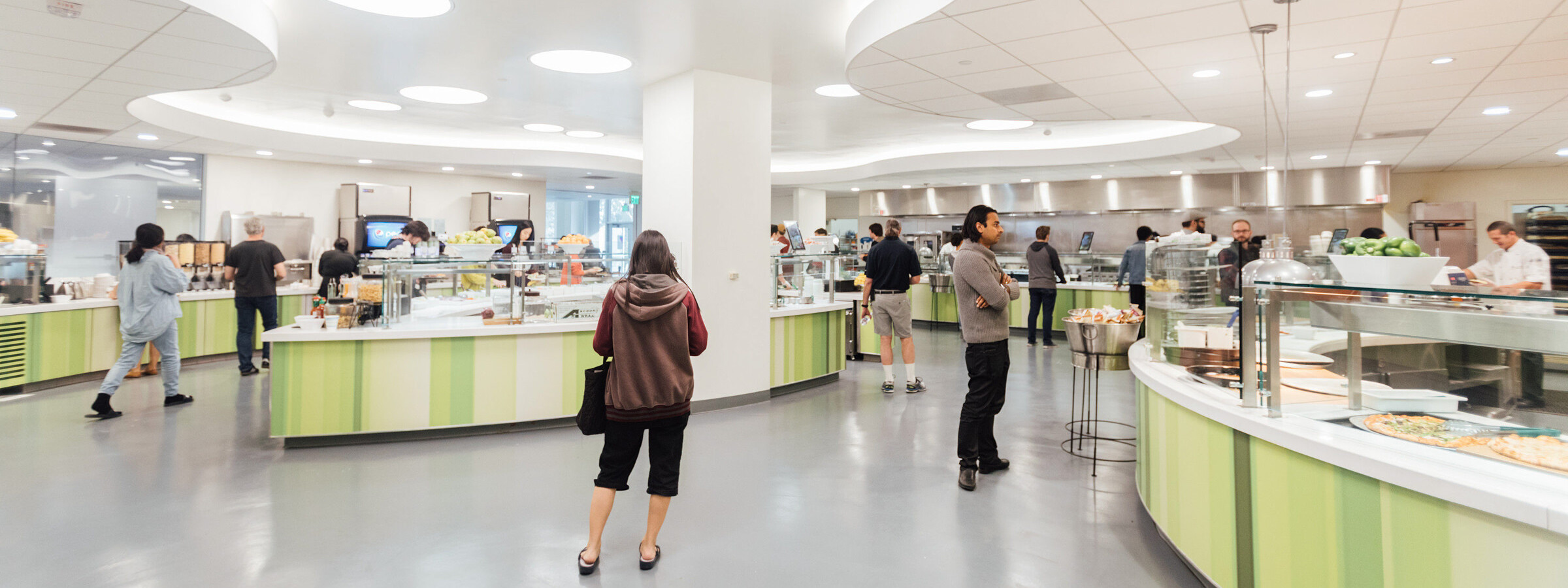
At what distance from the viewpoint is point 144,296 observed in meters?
5.88

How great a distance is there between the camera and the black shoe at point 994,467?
4.20 metres

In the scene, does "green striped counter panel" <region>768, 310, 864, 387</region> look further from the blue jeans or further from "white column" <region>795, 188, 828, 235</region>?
"white column" <region>795, 188, 828, 235</region>

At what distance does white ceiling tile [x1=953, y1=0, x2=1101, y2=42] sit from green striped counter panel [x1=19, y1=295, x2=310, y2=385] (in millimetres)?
8282

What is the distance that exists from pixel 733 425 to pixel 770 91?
2934 millimetres

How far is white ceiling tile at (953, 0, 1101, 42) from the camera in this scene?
12.5 ft

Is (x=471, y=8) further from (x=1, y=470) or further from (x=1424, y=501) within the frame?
(x=1424, y=501)

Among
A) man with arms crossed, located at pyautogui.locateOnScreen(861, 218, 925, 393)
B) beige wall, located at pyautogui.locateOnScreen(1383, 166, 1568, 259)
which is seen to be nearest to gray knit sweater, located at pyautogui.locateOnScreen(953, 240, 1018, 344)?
man with arms crossed, located at pyautogui.locateOnScreen(861, 218, 925, 393)

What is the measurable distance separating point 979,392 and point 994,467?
539mm

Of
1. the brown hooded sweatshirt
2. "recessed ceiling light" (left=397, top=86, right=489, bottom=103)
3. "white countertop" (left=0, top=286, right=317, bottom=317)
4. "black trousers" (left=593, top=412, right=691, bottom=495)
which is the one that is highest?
"recessed ceiling light" (left=397, top=86, right=489, bottom=103)

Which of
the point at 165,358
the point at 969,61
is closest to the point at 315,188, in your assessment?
the point at 165,358

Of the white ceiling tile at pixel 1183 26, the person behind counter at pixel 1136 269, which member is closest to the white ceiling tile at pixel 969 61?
the white ceiling tile at pixel 1183 26

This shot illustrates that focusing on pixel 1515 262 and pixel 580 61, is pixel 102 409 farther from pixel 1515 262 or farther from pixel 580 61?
pixel 1515 262

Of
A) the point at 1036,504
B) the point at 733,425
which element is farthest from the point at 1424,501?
the point at 733,425

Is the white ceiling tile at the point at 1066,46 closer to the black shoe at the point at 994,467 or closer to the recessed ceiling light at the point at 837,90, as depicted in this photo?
the recessed ceiling light at the point at 837,90
